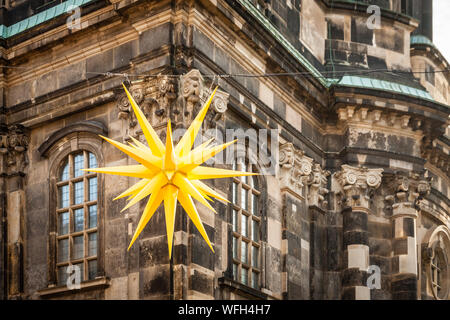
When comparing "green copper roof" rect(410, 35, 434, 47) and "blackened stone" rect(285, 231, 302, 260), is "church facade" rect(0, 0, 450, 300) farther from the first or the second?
"green copper roof" rect(410, 35, 434, 47)

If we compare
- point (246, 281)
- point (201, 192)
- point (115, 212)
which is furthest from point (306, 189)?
point (201, 192)

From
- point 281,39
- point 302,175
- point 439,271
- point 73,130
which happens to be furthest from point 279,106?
point 439,271

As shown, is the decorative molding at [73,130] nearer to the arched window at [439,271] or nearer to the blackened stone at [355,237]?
the blackened stone at [355,237]

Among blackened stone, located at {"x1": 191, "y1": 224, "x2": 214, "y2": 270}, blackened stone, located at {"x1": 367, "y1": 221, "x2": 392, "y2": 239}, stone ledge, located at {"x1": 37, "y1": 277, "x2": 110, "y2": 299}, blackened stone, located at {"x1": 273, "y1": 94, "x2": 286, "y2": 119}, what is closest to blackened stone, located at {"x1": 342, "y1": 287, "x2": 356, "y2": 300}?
blackened stone, located at {"x1": 367, "y1": 221, "x2": 392, "y2": 239}

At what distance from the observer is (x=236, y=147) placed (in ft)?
93.2

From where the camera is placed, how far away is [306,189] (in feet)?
103

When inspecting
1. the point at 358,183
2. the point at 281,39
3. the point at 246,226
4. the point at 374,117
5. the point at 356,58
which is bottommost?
the point at 246,226

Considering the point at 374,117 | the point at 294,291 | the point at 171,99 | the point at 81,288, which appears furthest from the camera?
the point at 374,117

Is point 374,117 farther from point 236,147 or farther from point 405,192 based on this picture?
point 236,147

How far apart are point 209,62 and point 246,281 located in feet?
16.1

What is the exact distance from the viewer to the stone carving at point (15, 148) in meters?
29.0

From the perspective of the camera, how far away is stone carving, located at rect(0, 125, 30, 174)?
28969 millimetres

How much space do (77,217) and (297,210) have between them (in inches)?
224

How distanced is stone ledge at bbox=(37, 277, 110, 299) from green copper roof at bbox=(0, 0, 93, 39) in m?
6.13
